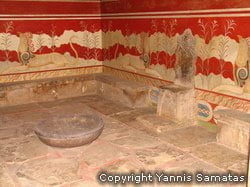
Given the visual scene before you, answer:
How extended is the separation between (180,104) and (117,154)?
47.4 inches

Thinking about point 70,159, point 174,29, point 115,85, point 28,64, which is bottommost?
point 70,159

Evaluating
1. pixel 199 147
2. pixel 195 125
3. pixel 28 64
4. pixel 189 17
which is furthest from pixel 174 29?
pixel 28 64

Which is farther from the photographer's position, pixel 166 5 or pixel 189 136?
pixel 166 5

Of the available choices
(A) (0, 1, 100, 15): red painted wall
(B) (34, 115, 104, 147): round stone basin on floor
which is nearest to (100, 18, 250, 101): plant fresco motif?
(A) (0, 1, 100, 15): red painted wall

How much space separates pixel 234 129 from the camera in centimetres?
315

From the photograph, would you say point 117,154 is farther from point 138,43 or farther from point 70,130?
point 138,43

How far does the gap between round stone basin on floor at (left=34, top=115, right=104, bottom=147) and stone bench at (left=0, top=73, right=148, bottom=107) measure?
131 cm

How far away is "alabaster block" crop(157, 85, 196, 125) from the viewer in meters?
3.89

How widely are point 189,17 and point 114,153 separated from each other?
2030 mm

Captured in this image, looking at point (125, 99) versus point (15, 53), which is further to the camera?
point (15, 53)

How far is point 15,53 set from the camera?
5285 millimetres

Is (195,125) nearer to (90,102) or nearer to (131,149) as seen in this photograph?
(131,149)

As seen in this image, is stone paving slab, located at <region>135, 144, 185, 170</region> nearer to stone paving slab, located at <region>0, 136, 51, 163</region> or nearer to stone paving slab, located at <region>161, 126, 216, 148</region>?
stone paving slab, located at <region>161, 126, 216, 148</region>

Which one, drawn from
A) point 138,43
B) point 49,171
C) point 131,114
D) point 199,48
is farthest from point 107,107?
point 49,171
